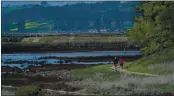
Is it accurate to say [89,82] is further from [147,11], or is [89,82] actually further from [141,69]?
[147,11]

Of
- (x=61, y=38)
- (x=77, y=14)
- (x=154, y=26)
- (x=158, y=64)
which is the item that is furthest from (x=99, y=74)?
(x=61, y=38)

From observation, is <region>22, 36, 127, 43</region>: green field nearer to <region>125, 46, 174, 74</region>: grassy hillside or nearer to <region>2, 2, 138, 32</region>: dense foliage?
<region>2, 2, 138, 32</region>: dense foliage

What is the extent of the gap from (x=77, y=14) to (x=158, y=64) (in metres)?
69.6

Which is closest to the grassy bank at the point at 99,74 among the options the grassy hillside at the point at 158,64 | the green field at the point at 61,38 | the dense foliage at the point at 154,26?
the grassy hillside at the point at 158,64

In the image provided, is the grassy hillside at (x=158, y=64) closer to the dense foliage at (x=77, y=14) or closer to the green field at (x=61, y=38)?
the dense foliage at (x=77, y=14)

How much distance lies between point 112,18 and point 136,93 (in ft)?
229

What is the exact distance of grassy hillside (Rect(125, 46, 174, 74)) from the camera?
43.6m

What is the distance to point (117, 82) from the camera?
1588 inches

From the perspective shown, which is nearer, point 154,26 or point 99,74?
point 99,74

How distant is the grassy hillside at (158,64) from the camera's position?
143 ft

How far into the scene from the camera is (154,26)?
56.4 metres

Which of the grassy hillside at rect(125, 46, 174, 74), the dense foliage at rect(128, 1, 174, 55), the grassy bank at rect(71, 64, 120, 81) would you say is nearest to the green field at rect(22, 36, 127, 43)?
the dense foliage at rect(128, 1, 174, 55)

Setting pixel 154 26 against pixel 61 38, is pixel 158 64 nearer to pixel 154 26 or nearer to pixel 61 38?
pixel 154 26

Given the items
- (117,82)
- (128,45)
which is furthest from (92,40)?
(117,82)
